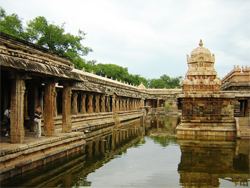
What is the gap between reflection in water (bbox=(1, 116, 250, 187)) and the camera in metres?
6.75

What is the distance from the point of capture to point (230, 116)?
1518cm

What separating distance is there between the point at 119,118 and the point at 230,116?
14.1 m

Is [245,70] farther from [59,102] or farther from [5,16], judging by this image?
[5,16]

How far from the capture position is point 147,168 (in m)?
8.29

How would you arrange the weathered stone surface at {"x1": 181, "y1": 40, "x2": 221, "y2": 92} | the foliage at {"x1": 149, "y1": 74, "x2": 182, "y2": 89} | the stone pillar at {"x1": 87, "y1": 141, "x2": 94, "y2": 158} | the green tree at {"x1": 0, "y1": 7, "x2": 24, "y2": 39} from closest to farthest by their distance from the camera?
the stone pillar at {"x1": 87, "y1": 141, "x2": 94, "y2": 158}
the weathered stone surface at {"x1": 181, "y1": 40, "x2": 221, "y2": 92}
the green tree at {"x1": 0, "y1": 7, "x2": 24, "y2": 39}
the foliage at {"x1": 149, "y1": 74, "x2": 182, "y2": 89}

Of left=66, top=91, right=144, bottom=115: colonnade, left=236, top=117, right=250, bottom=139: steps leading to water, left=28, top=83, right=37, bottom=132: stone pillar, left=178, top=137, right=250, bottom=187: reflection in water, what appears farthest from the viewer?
left=66, top=91, right=144, bottom=115: colonnade

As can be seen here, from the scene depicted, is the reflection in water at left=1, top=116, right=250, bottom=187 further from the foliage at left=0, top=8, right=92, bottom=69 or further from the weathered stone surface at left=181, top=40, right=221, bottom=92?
the foliage at left=0, top=8, right=92, bottom=69

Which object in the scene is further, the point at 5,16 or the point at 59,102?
the point at 5,16

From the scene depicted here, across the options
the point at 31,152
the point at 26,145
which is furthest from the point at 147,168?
the point at 26,145

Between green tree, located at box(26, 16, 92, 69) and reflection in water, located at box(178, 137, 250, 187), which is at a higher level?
green tree, located at box(26, 16, 92, 69)

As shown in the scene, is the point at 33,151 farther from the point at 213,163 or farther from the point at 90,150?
the point at 213,163

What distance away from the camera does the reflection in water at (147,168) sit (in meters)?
6.75

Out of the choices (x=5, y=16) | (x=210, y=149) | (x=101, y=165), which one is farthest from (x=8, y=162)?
(x=5, y=16)

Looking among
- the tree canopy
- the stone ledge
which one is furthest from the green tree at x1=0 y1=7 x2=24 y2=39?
the stone ledge
